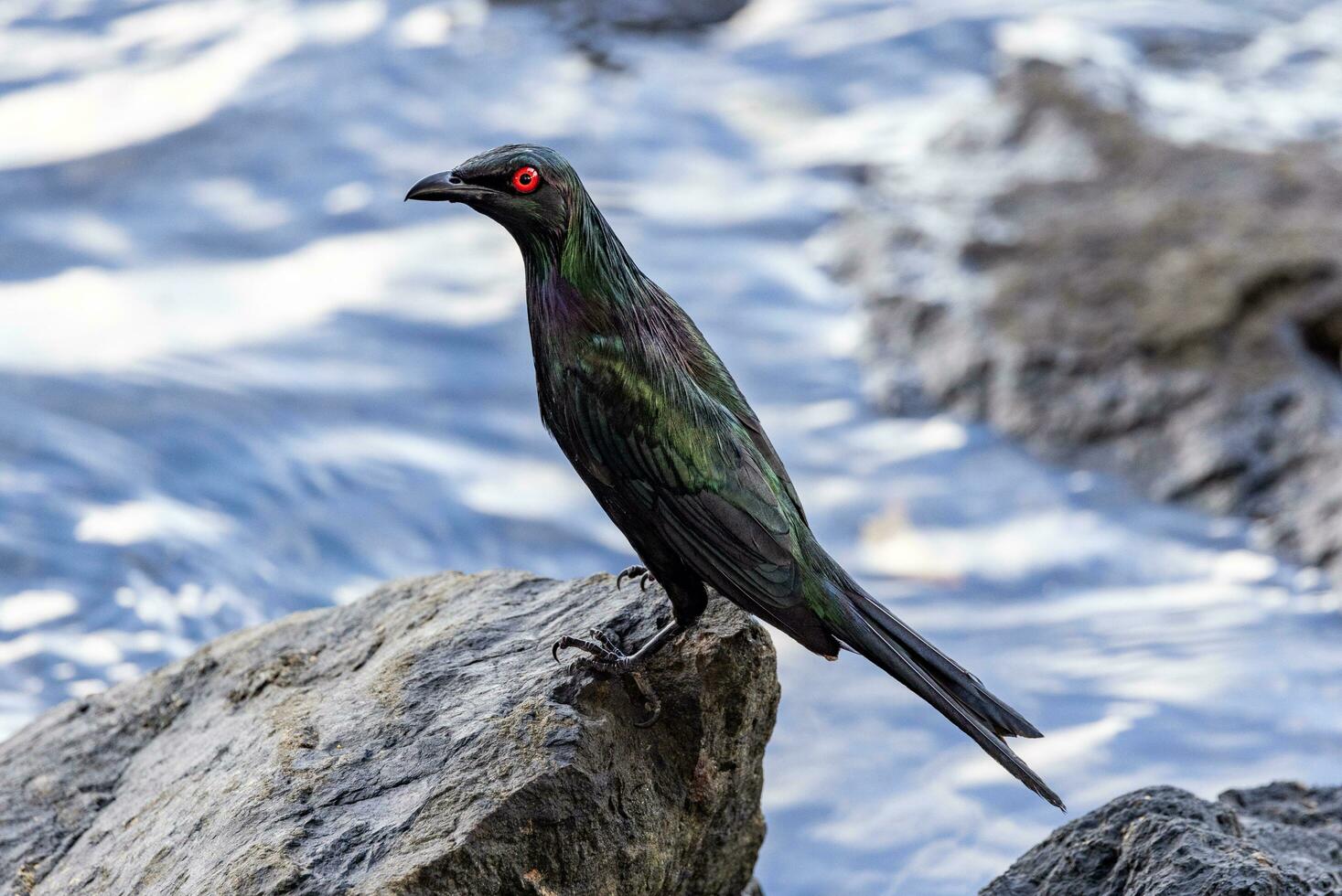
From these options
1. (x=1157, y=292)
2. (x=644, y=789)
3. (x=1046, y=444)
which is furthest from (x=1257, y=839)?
(x=1157, y=292)

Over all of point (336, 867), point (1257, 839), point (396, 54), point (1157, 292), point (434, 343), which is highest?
point (396, 54)

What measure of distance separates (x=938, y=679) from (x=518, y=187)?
1.50 m

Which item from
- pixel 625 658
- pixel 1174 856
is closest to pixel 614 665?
pixel 625 658

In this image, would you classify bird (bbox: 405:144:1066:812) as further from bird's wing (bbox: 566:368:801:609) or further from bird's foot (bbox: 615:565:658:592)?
bird's foot (bbox: 615:565:658:592)

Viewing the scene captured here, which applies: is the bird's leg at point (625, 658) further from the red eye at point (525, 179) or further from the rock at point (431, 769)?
the red eye at point (525, 179)

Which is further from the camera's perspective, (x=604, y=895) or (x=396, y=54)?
(x=396, y=54)

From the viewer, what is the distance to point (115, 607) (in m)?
7.53

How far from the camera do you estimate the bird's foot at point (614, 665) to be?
380 cm

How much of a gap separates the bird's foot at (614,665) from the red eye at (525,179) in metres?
1.07

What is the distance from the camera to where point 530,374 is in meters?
9.26

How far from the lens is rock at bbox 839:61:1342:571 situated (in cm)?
745

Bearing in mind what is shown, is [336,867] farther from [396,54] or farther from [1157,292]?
[396,54]

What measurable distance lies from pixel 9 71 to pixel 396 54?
285 centimetres

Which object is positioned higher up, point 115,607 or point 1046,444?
point 1046,444
